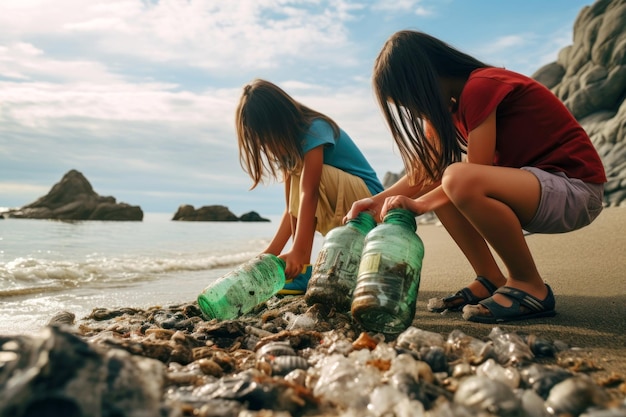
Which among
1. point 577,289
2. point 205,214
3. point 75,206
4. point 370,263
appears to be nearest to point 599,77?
point 577,289

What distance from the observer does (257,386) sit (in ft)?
4.86

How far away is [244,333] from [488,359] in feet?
4.00

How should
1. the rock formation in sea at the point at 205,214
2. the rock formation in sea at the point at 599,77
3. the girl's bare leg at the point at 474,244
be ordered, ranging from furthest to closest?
the rock formation in sea at the point at 205,214 < the rock formation in sea at the point at 599,77 < the girl's bare leg at the point at 474,244

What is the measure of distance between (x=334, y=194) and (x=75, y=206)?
3871 centimetres

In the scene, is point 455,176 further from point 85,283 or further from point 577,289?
point 85,283

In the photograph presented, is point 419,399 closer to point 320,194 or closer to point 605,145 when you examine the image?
point 320,194

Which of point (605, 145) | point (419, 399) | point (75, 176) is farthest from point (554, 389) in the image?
point (75, 176)

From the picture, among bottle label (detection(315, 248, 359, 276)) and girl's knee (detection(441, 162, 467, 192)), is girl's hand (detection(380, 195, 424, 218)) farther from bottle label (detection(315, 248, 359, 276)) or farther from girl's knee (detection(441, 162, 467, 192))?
bottle label (detection(315, 248, 359, 276))

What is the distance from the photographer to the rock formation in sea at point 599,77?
16.9 meters

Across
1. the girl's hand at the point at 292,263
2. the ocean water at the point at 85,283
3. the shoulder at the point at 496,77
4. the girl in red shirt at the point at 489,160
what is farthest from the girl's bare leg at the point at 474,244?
the ocean water at the point at 85,283

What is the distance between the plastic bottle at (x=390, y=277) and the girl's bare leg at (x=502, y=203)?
30cm

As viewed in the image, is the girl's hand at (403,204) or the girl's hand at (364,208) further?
the girl's hand at (364,208)

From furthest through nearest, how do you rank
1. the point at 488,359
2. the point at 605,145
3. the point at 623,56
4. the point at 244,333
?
the point at 623,56 → the point at 605,145 → the point at 244,333 → the point at 488,359

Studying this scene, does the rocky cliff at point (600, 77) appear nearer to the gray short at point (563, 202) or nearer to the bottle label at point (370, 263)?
the gray short at point (563, 202)
